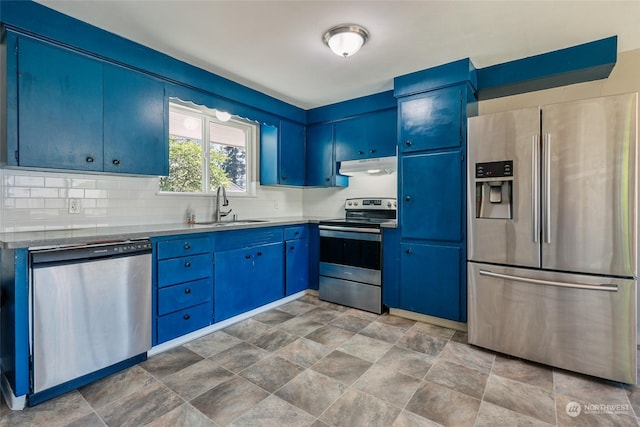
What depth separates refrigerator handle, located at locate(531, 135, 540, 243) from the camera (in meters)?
2.19

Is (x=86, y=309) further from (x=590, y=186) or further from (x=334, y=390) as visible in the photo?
(x=590, y=186)

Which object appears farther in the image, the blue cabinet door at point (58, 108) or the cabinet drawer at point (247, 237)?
the cabinet drawer at point (247, 237)

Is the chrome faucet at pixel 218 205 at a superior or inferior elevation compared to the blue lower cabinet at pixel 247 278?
superior

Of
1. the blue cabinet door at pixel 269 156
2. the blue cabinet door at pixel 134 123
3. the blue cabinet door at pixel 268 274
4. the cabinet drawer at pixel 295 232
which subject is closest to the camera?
the blue cabinet door at pixel 134 123

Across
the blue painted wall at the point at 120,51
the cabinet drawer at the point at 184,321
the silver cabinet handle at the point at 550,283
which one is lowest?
Result: the cabinet drawer at the point at 184,321

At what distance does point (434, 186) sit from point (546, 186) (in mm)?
915

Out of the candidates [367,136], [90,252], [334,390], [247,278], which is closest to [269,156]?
[367,136]

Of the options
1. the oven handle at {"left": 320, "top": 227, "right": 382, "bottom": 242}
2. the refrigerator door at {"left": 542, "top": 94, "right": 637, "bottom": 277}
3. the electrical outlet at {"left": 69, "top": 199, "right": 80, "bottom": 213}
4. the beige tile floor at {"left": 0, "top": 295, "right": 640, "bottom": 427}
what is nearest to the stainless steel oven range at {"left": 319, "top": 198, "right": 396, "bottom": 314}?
the oven handle at {"left": 320, "top": 227, "right": 382, "bottom": 242}

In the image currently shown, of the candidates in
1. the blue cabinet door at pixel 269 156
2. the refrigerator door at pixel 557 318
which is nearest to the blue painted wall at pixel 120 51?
the blue cabinet door at pixel 269 156

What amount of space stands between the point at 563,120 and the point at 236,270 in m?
2.85

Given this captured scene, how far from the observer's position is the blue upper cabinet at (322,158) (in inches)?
158

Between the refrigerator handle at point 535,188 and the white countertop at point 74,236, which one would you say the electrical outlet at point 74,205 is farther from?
the refrigerator handle at point 535,188

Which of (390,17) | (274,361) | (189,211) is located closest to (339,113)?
(390,17)

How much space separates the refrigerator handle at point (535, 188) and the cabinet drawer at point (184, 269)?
2557 mm
